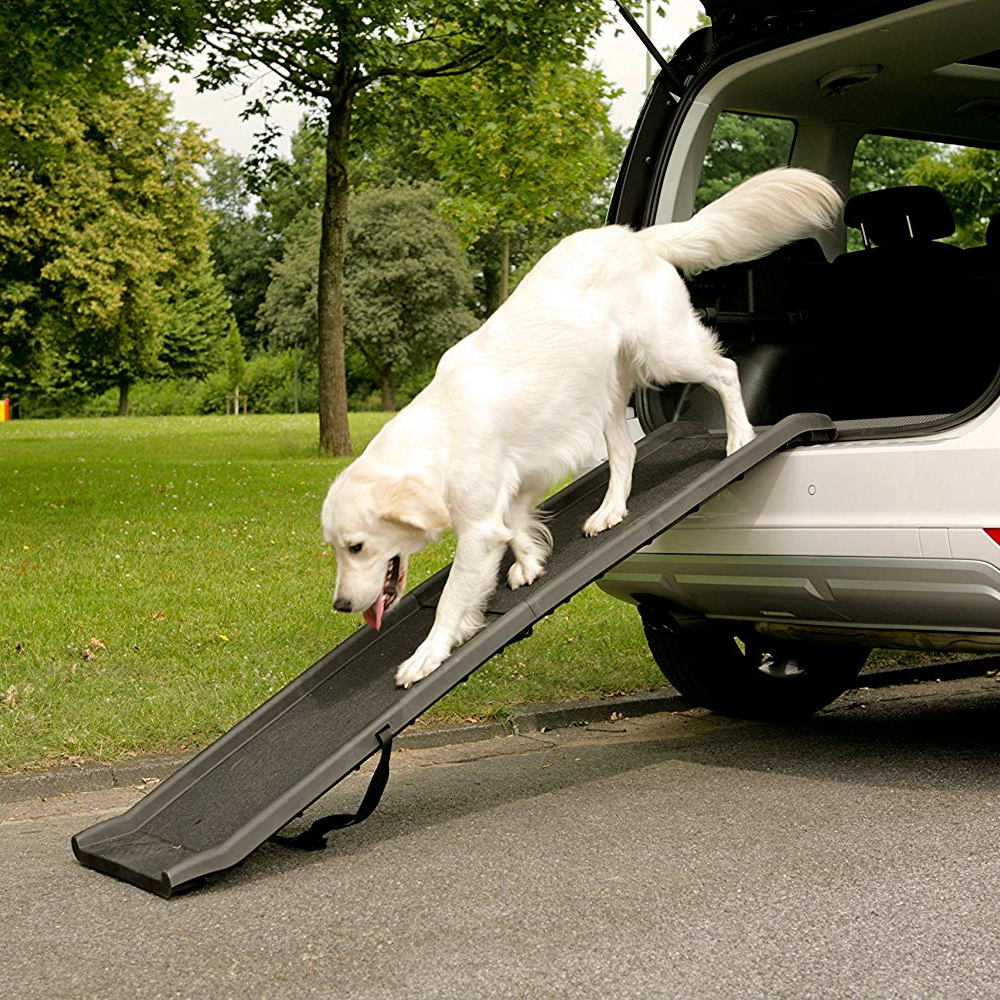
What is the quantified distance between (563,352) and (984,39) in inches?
86.9

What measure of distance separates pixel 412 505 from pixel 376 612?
51 centimetres

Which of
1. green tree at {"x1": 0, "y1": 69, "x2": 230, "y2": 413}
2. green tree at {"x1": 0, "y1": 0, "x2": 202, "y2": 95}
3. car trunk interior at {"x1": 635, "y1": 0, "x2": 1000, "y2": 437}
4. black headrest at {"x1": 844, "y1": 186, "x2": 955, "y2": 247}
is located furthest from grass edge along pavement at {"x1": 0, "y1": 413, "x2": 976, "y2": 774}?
green tree at {"x1": 0, "y1": 69, "x2": 230, "y2": 413}

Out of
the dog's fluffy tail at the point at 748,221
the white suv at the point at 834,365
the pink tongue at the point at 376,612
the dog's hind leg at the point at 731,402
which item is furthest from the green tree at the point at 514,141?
the pink tongue at the point at 376,612

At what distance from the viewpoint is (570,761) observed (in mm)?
5488

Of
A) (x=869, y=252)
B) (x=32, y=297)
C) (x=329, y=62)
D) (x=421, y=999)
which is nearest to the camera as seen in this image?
(x=421, y=999)

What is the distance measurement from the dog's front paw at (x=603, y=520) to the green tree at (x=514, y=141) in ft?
48.9

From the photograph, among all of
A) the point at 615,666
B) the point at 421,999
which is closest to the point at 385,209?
the point at 615,666

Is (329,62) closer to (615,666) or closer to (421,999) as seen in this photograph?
(615,666)

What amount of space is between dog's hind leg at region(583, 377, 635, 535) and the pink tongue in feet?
2.63

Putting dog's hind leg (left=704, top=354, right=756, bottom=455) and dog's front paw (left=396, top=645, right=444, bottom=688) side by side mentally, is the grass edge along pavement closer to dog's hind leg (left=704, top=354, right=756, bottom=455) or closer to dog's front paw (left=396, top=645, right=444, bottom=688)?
dog's front paw (left=396, top=645, right=444, bottom=688)

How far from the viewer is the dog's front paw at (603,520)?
16.0 feet

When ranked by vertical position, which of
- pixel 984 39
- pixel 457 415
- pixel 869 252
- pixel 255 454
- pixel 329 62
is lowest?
pixel 255 454

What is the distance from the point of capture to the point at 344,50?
54.1 feet

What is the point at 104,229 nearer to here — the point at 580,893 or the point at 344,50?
the point at 344,50
